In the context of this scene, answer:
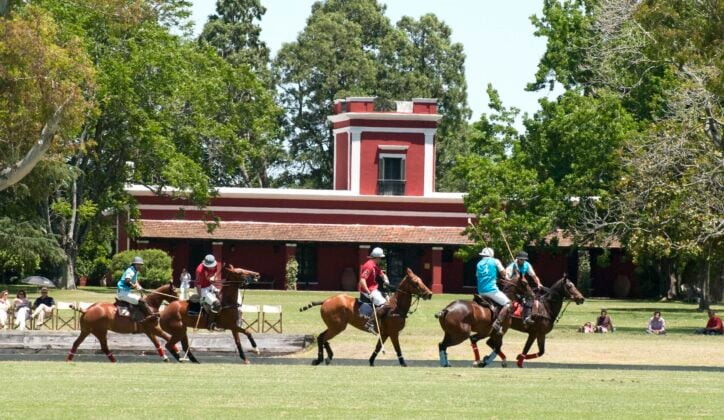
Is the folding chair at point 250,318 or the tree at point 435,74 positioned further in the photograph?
the tree at point 435,74

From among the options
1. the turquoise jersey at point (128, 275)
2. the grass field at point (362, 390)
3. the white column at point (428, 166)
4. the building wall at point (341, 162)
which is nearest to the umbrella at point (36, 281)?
the building wall at point (341, 162)

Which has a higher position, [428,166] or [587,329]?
[428,166]

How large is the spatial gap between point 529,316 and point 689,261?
38925mm

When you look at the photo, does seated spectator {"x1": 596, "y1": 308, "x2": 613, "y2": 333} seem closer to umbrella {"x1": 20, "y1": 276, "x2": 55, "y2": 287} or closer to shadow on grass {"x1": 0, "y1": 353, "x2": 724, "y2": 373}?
shadow on grass {"x1": 0, "y1": 353, "x2": 724, "y2": 373}

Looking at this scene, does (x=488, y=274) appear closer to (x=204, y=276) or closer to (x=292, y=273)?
(x=204, y=276)

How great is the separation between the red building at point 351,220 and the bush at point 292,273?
20.3 inches

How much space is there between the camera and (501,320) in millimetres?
27719

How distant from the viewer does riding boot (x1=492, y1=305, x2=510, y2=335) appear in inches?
1091

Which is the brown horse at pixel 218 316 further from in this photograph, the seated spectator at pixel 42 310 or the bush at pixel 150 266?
the bush at pixel 150 266

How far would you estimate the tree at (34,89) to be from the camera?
134ft

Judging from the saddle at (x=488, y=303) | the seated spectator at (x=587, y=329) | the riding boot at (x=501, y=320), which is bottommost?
the seated spectator at (x=587, y=329)

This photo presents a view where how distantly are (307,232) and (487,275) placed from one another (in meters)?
48.8

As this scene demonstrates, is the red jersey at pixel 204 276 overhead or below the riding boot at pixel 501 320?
overhead

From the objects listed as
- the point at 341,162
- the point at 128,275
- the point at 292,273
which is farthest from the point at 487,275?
the point at 341,162
